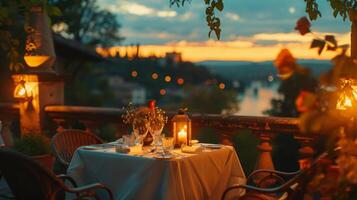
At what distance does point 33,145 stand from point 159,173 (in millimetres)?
2291

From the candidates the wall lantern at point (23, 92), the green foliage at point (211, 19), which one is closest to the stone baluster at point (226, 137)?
the green foliage at point (211, 19)

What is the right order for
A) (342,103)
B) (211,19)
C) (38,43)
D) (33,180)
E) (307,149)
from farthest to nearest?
(38,43) < (307,149) < (33,180) < (211,19) < (342,103)

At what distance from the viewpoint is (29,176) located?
382 centimetres

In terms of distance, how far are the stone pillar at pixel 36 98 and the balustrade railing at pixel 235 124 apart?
13 centimetres

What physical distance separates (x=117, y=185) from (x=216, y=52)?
3962 millimetres

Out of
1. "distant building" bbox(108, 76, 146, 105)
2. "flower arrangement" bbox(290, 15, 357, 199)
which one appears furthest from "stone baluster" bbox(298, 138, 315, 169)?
"distant building" bbox(108, 76, 146, 105)

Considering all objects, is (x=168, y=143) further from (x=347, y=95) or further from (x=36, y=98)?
(x=36, y=98)

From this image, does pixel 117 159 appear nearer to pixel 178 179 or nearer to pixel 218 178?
pixel 178 179

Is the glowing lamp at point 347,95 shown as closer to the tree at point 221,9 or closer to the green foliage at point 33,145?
the tree at point 221,9

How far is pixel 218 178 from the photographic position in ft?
15.2

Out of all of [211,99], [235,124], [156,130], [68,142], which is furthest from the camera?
[211,99]

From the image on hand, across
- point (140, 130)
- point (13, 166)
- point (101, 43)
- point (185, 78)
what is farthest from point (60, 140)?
point (185, 78)

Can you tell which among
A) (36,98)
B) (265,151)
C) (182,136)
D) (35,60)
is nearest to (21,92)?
(36,98)

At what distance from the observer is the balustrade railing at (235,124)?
517 centimetres
